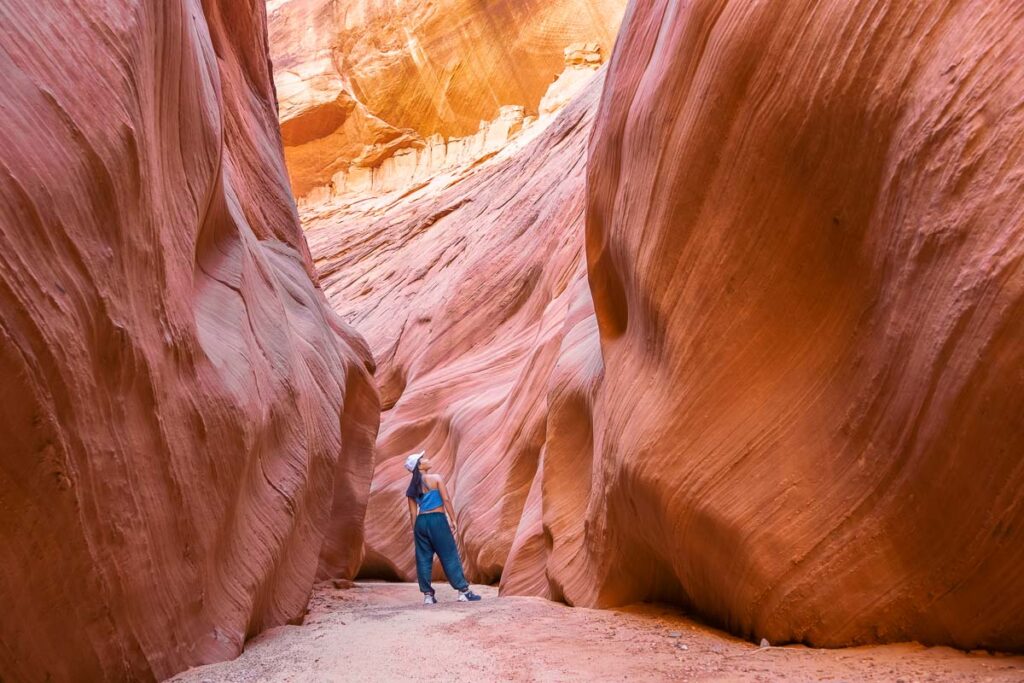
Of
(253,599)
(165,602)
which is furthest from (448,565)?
(165,602)

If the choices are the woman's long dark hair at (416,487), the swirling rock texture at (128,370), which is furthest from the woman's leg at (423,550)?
the swirling rock texture at (128,370)

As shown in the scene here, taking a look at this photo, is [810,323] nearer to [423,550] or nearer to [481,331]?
[423,550]

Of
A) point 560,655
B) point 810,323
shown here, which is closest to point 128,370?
point 560,655

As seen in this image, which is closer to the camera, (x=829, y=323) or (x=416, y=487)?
(x=829, y=323)

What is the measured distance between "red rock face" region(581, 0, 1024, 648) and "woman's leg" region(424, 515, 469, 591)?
228cm

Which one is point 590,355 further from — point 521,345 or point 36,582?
point 521,345

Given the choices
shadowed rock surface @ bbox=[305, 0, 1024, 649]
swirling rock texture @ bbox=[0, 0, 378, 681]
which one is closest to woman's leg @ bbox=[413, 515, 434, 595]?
shadowed rock surface @ bbox=[305, 0, 1024, 649]

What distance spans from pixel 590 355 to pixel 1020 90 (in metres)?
4.00

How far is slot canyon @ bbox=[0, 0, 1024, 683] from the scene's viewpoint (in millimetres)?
2916

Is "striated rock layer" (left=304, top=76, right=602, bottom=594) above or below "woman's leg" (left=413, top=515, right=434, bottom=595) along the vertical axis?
above

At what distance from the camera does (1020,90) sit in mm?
2818

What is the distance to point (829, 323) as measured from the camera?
3674 millimetres

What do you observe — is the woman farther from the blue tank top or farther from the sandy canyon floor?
the sandy canyon floor

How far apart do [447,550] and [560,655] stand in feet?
11.7
